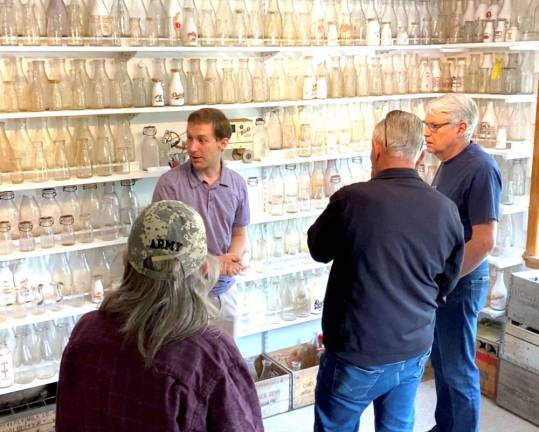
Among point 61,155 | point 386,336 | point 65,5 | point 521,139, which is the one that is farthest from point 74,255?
point 521,139

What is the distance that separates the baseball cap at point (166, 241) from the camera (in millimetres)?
1277

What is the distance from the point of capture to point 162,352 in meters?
1.27

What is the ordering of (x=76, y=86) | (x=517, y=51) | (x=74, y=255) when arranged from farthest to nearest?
(x=517, y=51), (x=74, y=255), (x=76, y=86)

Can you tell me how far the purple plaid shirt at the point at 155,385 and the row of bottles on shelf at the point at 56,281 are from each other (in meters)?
1.65

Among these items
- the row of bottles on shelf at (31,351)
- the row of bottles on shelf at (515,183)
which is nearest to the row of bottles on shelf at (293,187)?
the row of bottles on shelf at (515,183)

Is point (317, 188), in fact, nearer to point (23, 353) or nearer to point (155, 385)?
point (23, 353)

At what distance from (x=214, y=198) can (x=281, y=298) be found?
1121mm

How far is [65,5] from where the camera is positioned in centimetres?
277

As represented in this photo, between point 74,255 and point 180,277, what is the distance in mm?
1936

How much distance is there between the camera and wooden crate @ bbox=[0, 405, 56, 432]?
2.89 m

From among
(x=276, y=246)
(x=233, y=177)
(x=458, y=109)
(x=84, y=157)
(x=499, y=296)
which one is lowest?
(x=499, y=296)

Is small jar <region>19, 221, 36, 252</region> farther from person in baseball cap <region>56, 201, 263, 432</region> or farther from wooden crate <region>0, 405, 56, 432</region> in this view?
person in baseball cap <region>56, 201, 263, 432</region>

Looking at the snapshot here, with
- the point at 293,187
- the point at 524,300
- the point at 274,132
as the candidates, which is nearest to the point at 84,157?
the point at 274,132

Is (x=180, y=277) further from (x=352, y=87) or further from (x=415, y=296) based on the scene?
(x=352, y=87)
